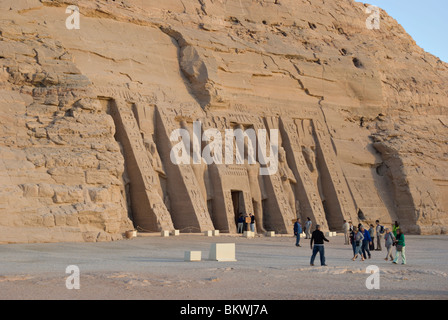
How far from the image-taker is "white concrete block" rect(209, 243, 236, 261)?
54.5ft

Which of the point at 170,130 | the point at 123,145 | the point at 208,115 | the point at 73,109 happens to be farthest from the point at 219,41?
the point at 73,109

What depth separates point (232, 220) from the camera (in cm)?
2812

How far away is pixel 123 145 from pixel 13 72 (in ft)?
17.0

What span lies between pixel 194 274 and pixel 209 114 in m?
17.1

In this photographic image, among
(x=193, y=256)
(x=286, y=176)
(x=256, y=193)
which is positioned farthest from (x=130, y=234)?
(x=286, y=176)

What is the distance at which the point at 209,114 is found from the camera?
2964cm

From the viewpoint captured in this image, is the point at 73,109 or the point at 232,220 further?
the point at 232,220

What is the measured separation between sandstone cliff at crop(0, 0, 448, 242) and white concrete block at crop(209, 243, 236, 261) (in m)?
5.33

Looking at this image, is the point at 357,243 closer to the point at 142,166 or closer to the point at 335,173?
the point at 142,166

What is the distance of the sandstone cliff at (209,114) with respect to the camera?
21469mm

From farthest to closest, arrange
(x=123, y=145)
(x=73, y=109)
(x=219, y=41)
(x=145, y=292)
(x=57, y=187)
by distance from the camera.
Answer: (x=219, y=41), (x=123, y=145), (x=73, y=109), (x=57, y=187), (x=145, y=292)

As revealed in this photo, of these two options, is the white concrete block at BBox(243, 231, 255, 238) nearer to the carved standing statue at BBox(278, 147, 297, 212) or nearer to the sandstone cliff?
the sandstone cliff
